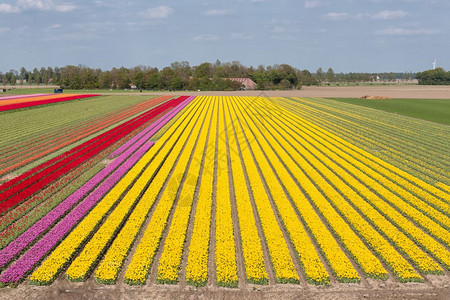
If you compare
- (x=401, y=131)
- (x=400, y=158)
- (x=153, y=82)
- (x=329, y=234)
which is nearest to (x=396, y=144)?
(x=400, y=158)

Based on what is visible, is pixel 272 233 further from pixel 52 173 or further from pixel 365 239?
pixel 52 173

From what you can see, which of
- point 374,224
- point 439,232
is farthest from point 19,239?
point 439,232

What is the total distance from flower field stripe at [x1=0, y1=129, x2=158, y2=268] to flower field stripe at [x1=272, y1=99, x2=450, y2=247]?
16.8 metres

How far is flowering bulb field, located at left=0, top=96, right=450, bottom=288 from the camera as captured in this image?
11.3 m

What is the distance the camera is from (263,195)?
17812 mm

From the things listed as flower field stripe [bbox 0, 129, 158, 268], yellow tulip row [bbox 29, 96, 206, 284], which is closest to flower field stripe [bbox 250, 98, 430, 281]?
yellow tulip row [bbox 29, 96, 206, 284]

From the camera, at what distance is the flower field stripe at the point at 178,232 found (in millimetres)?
10945

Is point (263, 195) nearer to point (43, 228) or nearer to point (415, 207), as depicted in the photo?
point (415, 207)

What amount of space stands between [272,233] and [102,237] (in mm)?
7392

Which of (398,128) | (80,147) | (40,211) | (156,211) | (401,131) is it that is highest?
(398,128)

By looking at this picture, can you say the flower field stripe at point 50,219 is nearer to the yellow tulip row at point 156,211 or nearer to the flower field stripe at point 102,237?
Result: the flower field stripe at point 102,237

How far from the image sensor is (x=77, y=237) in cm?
1302

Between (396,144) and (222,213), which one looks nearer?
(222,213)

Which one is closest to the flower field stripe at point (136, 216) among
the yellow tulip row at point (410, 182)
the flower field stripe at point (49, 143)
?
the flower field stripe at point (49, 143)
